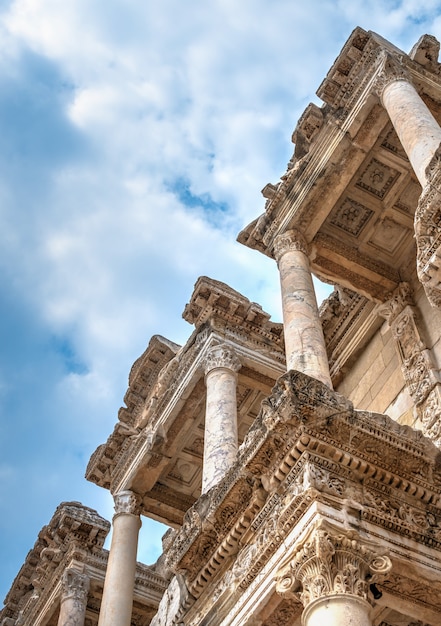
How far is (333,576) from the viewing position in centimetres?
724

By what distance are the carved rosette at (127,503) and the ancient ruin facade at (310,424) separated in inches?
1.9

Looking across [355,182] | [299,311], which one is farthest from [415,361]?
[355,182]

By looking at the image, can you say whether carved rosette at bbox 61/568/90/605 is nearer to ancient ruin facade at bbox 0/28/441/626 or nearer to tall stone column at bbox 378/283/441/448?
ancient ruin facade at bbox 0/28/441/626

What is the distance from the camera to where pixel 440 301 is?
938 centimetres

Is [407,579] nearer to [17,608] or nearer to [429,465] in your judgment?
[429,465]

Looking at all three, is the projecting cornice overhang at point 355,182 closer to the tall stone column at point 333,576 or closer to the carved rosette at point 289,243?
the carved rosette at point 289,243

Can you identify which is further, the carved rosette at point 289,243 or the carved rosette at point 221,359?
the carved rosette at point 221,359

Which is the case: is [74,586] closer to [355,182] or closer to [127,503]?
[127,503]

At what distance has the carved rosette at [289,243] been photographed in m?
13.4

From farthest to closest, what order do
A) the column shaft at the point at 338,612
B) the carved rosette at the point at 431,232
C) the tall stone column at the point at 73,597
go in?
1. the tall stone column at the point at 73,597
2. the carved rosette at the point at 431,232
3. the column shaft at the point at 338,612

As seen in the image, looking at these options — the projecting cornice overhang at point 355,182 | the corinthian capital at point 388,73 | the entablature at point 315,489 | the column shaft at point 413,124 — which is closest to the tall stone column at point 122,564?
the entablature at point 315,489

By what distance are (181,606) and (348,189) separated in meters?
7.85

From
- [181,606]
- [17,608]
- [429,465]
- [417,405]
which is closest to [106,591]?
[181,606]

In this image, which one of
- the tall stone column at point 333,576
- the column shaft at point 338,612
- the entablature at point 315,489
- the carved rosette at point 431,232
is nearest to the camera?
the column shaft at point 338,612
